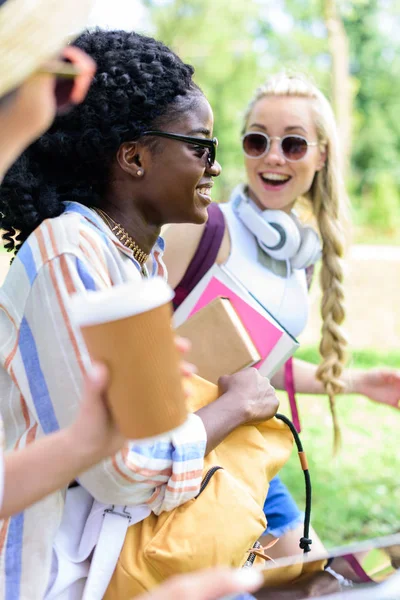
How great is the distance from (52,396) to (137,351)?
1.82ft

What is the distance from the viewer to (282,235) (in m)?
3.11

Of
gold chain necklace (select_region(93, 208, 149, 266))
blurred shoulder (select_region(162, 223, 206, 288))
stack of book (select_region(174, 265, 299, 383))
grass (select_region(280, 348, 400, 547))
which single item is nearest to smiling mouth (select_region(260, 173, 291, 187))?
blurred shoulder (select_region(162, 223, 206, 288))

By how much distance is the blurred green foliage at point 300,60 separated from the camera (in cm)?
2230

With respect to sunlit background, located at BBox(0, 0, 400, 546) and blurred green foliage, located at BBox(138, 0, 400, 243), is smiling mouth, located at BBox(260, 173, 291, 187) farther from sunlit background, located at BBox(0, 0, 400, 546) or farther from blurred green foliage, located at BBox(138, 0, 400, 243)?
blurred green foliage, located at BBox(138, 0, 400, 243)

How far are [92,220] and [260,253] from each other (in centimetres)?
139

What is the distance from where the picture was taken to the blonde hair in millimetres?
3533

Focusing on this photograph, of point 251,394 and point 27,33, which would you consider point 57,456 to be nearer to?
point 27,33

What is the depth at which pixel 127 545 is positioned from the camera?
1.74 meters

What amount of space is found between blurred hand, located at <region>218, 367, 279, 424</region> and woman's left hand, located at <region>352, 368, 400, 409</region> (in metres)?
1.38

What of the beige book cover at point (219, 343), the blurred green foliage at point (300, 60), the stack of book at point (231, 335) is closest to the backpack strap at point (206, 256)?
the stack of book at point (231, 335)

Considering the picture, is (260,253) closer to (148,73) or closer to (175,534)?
(148,73)

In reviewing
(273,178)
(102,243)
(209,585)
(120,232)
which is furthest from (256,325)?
(209,585)

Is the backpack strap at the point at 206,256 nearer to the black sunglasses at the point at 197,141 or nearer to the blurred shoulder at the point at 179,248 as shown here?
the blurred shoulder at the point at 179,248

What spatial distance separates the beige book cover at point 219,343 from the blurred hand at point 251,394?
4.9 inches
